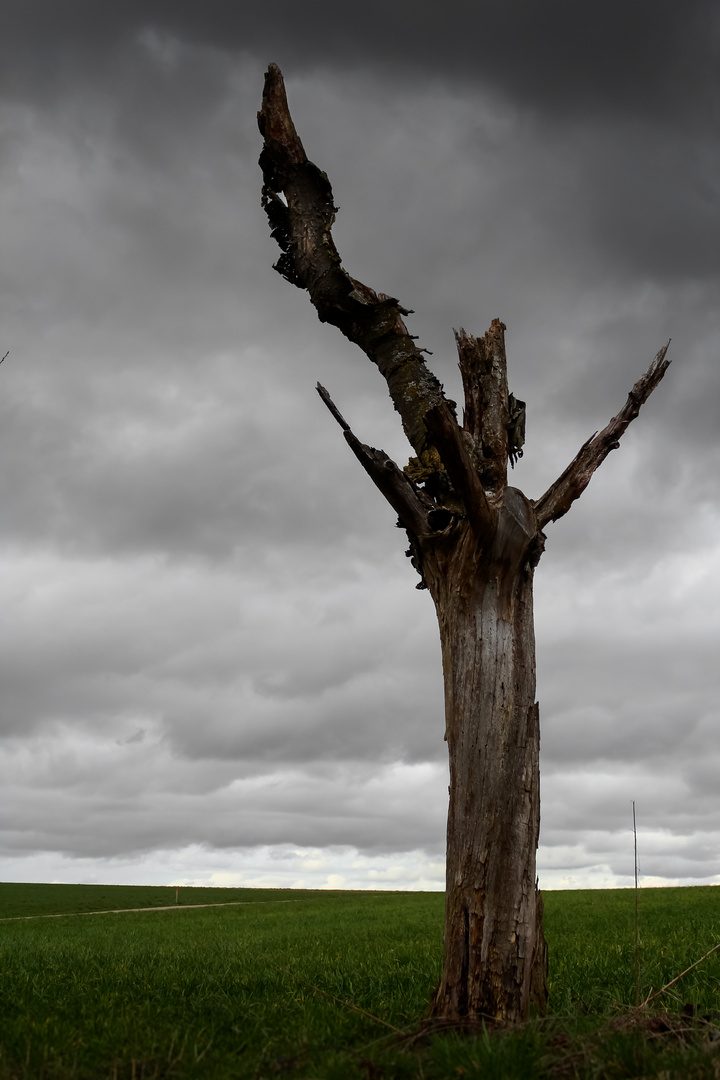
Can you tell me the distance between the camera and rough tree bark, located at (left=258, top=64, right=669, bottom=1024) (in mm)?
5848

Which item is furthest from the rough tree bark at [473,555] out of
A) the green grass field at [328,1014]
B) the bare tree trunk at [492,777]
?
the green grass field at [328,1014]

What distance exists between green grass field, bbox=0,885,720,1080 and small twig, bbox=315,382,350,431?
4.80 metres

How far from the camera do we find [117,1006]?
→ 718cm

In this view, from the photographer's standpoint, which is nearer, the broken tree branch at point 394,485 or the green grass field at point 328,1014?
the green grass field at point 328,1014

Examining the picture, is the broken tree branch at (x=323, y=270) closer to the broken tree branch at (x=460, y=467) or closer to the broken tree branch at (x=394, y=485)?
the broken tree branch at (x=394, y=485)

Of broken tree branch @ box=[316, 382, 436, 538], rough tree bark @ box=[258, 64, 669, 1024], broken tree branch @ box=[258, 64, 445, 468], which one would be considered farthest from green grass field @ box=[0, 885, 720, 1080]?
broken tree branch @ box=[258, 64, 445, 468]

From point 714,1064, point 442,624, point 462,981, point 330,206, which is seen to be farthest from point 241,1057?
point 330,206

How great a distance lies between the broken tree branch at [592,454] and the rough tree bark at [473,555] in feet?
0.04

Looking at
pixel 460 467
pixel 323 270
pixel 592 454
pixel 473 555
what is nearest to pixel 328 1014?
pixel 473 555

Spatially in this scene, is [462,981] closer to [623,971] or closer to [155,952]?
[623,971]

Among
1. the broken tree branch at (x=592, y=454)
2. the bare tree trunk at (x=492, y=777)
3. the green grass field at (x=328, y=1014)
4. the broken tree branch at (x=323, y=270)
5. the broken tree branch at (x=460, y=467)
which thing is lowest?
the green grass field at (x=328, y=1014)

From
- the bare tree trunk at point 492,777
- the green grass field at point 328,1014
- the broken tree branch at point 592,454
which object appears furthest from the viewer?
the broken tree branch at point 592,454

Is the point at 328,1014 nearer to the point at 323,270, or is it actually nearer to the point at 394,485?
the point at 394,485

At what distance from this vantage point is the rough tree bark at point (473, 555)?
19.2ft
